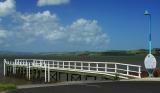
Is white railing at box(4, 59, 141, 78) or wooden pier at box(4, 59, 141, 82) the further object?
wooden pier at box(4, 59, 141, 82)

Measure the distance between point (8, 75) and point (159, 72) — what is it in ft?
155

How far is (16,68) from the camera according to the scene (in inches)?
3014

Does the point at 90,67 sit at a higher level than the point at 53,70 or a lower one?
higher

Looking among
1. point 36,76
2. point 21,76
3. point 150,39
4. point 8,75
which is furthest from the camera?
point 8,75

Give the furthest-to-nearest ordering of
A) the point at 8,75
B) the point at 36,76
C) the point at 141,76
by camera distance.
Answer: the point at 8,75 < the point at 36,76 < the point at 141,76

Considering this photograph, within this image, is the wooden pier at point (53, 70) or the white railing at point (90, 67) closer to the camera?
the white railing at point (90, 67)

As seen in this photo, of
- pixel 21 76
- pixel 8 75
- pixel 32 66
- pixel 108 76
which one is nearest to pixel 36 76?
pixel 32 66

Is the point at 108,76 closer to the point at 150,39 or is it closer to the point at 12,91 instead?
the point at 150,39

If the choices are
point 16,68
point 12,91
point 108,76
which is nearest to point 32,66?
point 16,68

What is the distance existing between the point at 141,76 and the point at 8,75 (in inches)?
1851

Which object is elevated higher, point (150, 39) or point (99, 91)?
point (150, 39)

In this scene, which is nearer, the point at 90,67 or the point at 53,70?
the point at 90,67

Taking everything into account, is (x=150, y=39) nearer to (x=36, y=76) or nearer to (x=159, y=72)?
(x=159, y=72)

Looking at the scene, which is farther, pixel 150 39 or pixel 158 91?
pixel 150 39
